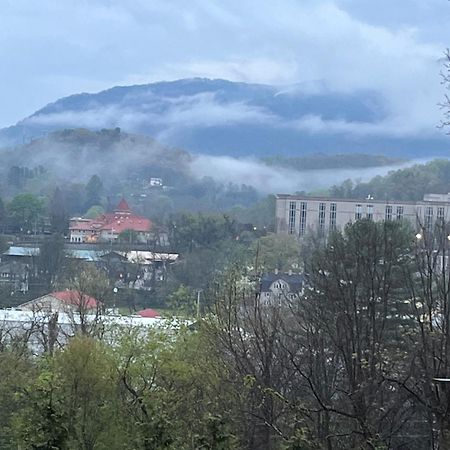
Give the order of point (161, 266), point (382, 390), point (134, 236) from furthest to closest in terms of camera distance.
A: point (134, 236), point (161, 266), point (382, 390)

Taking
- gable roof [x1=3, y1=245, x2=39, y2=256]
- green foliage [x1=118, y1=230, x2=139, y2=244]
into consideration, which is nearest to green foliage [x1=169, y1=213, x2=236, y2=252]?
green foliage [x1=118, y1=230, x2=139, y2=244]

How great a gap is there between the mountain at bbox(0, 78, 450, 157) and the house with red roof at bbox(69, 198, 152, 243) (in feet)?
179

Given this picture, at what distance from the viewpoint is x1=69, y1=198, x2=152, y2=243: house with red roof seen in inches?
1808

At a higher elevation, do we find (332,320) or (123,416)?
(332,320)

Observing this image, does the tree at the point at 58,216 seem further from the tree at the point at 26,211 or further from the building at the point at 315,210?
the building at the point at 315,210

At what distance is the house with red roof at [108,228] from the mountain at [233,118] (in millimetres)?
54579

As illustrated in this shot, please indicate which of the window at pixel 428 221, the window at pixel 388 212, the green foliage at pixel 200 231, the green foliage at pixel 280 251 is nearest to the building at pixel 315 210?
the window at pixel 388 212

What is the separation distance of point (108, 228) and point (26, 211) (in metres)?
4.78

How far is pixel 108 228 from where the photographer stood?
5275cm

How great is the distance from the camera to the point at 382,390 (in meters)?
7.50

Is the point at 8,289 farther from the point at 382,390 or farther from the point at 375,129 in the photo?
the point at 375,129

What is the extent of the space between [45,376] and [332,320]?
11.7 feet

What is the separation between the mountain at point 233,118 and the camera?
4968 inches

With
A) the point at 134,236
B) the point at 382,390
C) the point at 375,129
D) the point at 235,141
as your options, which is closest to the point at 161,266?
the point at 134,236
